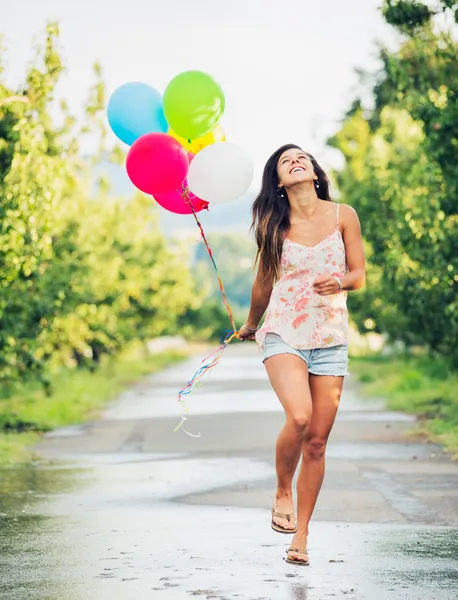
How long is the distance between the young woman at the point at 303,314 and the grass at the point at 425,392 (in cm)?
582

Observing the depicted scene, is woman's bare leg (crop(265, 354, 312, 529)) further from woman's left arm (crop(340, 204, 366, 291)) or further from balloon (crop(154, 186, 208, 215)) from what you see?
balloon (crop(154, 186, 208, 215))

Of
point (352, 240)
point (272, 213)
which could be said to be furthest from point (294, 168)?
point (352, 240)

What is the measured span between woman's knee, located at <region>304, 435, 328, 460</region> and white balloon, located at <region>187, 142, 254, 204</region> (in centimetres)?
182

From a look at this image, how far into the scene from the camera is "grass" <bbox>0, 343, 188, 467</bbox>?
548 inches

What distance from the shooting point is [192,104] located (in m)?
8.38

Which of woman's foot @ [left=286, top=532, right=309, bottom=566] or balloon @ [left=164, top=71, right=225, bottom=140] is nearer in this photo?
woman's foot @ [left=286, top=532, right=309, bottom=566]

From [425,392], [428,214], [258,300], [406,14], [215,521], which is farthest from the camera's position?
[425,392]

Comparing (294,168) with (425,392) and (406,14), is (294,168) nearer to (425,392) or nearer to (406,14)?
(406,14)

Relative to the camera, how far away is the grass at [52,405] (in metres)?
13.9

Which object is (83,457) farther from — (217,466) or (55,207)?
(55,207)

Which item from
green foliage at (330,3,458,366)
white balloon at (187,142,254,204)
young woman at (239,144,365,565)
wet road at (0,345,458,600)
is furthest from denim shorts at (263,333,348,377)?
green foliage at (330,3,458,366)

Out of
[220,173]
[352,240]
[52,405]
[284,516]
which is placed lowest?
[52,405]

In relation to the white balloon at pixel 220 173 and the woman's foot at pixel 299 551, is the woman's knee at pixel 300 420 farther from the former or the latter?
the white balloon at pixel 220 173

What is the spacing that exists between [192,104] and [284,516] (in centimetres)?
286
